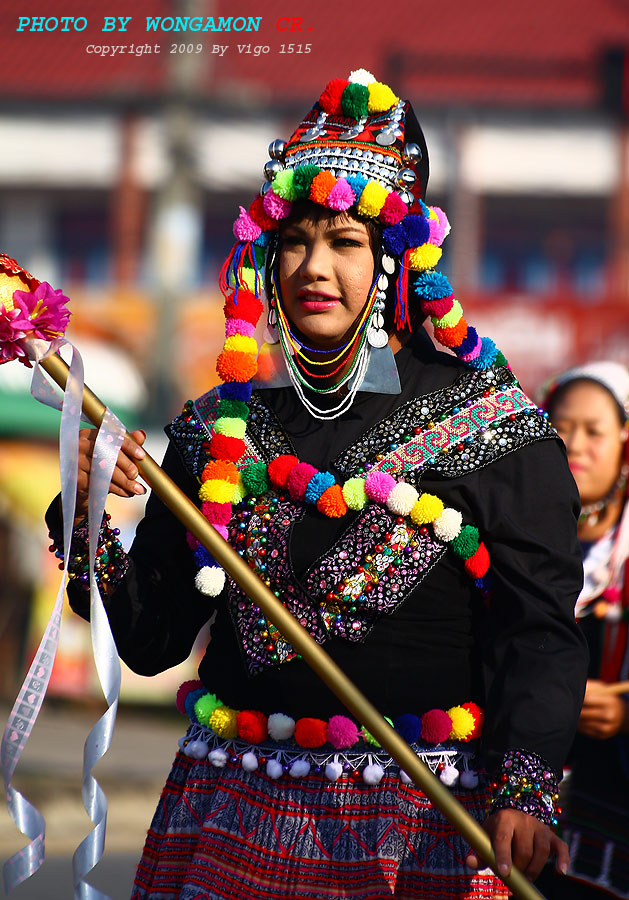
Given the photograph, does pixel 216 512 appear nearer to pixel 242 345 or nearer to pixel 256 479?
pixel 256 479

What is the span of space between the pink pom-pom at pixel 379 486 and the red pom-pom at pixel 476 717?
41 centimetres

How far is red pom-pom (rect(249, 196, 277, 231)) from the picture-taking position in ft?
8.55

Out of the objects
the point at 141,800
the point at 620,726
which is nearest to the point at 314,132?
the point at 620,726

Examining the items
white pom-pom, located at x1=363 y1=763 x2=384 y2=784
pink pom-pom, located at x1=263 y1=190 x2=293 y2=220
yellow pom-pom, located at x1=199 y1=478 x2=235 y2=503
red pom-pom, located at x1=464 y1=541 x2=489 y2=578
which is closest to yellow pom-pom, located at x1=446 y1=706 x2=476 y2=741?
white pom-pom, located at x1=363 y1=763 x2=384 y2=784

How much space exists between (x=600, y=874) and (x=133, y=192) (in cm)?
946

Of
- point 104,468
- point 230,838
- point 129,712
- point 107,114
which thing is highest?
point 107,114

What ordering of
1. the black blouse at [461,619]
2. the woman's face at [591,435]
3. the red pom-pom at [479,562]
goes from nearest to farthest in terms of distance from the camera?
1. the black blouse at [461,619]
2. the red pom-pom at [479,562]
3. the woman's face at [591,435]

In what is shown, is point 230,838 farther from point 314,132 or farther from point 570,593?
point 314,132

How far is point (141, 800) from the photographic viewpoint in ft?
23.7

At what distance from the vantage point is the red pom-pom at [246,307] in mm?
2660

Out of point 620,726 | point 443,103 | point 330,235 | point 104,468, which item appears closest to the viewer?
point 104,468

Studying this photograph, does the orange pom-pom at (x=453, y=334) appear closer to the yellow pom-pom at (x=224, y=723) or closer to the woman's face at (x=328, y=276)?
the woman's face at (x=328, y=276)

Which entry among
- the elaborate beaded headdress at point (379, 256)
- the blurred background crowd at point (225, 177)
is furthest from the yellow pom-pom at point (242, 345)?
the blurred background crowd at point (225, 177)

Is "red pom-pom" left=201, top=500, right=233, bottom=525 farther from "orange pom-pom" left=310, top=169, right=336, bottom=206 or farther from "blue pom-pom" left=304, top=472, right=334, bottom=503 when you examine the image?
"orange pom-pom" left=310, top=169, right=336, bottom=206
